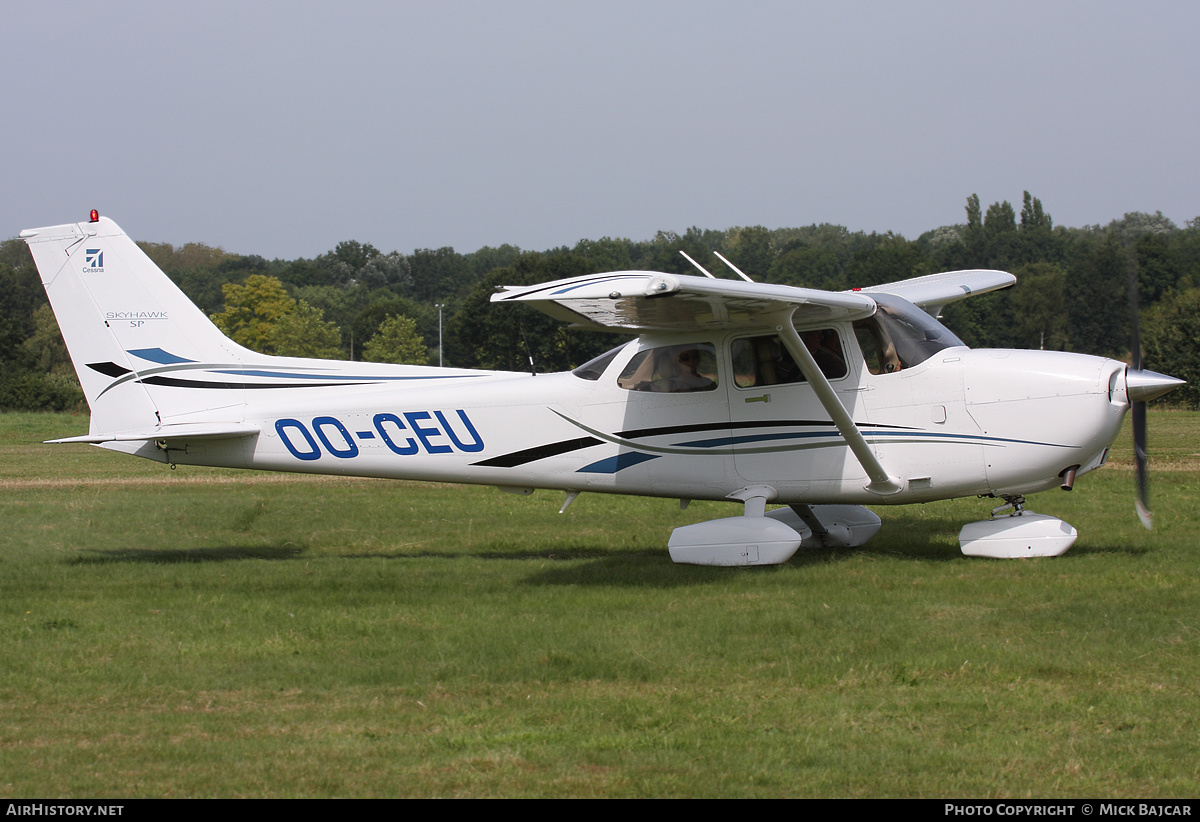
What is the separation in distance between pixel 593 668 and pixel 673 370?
3.96m

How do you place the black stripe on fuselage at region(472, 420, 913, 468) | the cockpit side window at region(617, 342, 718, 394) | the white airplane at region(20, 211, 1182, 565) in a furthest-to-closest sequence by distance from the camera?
the cockpit side window at region(617, 342, 718, 394)
the black stripe on fuselage at region(472, 420, 913, 468)
the white airplane at region(20, 211, 1182, 565)

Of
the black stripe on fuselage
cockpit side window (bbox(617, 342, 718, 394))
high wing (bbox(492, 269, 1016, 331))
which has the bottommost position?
the black stripe on fuselage

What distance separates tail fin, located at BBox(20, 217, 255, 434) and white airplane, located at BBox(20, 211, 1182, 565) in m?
0.02

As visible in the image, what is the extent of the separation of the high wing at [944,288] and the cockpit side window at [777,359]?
192 centimetres

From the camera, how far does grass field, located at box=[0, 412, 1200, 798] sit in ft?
14.6

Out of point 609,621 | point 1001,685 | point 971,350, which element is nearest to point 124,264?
point 609,621

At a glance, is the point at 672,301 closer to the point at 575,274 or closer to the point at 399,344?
the point at 575,274

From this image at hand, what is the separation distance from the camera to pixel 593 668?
608cm

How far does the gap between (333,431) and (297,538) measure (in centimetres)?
222

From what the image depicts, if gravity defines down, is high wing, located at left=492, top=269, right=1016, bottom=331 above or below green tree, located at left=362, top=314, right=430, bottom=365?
above

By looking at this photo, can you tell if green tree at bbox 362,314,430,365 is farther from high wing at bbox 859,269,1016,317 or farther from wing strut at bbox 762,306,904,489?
wing strut at bbox 762,306,904,489

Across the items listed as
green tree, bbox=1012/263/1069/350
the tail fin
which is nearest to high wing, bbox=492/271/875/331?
the tail fin

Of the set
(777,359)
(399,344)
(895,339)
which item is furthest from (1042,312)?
(777,359)
